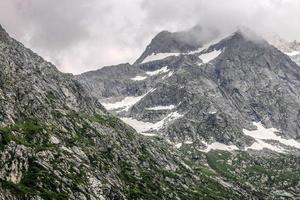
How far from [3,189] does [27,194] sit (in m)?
9.09

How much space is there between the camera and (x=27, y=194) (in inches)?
7662

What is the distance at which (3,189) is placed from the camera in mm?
190000

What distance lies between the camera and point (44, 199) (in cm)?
19800

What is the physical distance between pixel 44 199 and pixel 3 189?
16.0m

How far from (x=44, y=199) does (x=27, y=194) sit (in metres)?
6.87
